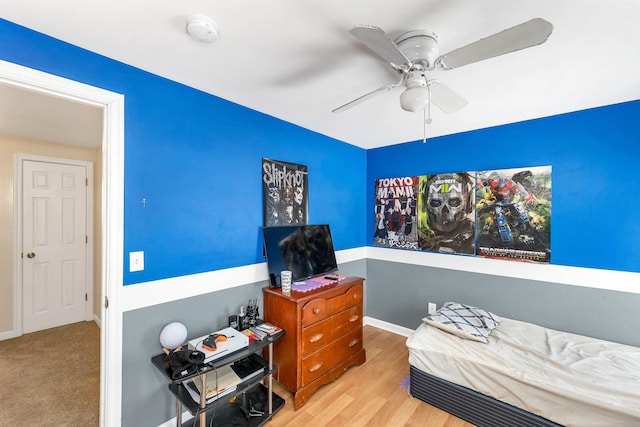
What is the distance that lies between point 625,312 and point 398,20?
2803 mm

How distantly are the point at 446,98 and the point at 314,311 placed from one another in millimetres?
1763

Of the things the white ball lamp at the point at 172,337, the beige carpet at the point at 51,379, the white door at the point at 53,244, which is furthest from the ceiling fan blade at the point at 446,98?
the white door at the point at 53,244

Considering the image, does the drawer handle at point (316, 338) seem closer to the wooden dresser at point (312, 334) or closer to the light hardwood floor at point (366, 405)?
the wooden dresser at point (312, 334)

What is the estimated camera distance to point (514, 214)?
2.56 metres

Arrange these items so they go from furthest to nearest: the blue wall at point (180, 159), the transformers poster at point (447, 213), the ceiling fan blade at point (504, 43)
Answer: the transformers poster at point (447, 213) → the blue wall at point (180, 159) → the ceiling fan blade at point (504, 43)

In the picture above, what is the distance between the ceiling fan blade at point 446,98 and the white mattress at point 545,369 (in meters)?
1.77

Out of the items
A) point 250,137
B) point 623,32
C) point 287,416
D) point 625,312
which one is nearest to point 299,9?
point 250,137

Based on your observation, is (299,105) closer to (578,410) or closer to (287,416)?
(287,416)

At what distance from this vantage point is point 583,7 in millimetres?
1152

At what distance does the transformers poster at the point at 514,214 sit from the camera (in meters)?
2.44

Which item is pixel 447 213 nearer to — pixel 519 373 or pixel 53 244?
pixel 519 373

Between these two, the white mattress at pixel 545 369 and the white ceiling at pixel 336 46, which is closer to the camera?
the white ceiling at pixel 336 46

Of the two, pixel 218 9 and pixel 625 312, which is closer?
pixel 218 9

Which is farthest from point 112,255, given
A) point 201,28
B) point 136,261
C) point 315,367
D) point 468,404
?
point 468,404
